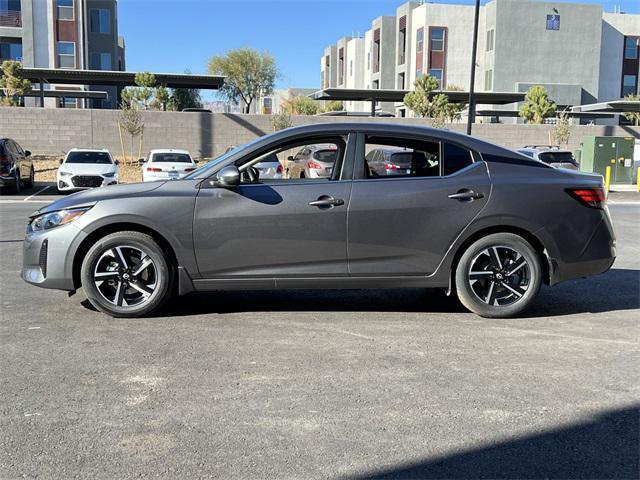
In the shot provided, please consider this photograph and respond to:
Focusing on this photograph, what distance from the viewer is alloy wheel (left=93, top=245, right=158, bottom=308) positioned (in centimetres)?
567

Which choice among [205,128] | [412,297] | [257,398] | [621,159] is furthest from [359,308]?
[205,128]

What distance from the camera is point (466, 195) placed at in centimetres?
579

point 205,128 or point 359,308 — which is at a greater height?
point 205,128

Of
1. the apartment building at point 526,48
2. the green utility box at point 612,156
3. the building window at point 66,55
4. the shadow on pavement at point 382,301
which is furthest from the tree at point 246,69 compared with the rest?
the shadow on pavement at point 382,301

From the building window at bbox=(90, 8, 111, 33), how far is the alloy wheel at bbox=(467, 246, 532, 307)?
5074cm

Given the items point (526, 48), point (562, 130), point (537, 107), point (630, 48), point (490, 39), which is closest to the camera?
point (562, 130)

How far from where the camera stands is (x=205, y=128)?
108ft

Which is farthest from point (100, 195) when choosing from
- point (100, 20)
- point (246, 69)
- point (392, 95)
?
point (246, 69)

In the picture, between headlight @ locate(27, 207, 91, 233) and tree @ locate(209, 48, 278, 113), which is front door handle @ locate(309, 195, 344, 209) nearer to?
headlight @ locate(27, 207, 91, 233)

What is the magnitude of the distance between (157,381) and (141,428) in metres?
0.70

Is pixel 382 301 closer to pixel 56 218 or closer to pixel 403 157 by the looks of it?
pixel 403 157

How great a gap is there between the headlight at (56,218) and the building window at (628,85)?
6482 cm

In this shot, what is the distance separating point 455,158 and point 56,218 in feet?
11.8

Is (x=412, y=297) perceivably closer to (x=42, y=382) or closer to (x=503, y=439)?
(x=503, y=439)
